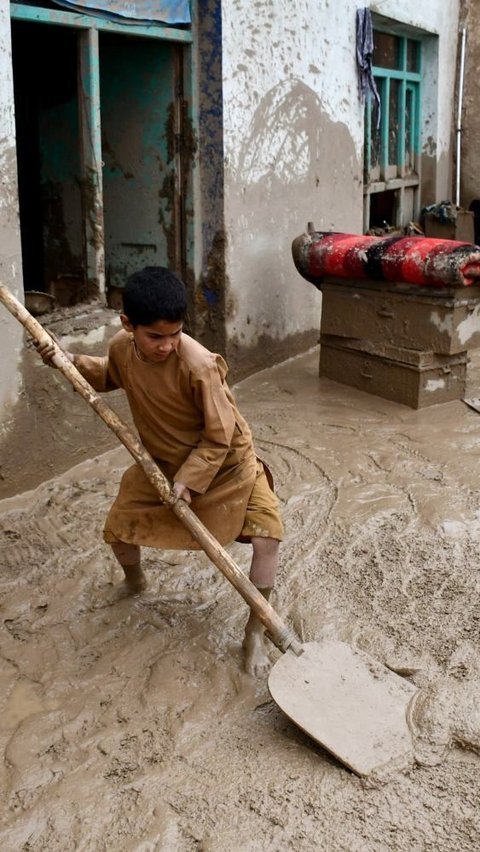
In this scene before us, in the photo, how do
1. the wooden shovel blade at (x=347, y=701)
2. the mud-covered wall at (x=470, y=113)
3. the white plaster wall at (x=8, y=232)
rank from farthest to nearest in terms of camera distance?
1. the mud-covered wall at (x=470, y=113)
2. the white plaster wall at (x=8, y=232)
3. the wooden shovel blade at (x=347, y=701)

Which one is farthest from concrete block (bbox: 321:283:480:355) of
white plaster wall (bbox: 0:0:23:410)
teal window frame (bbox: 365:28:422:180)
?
white plaster wall (bbox: 0:0:23:410)

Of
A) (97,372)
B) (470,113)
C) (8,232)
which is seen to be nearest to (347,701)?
(97,372)

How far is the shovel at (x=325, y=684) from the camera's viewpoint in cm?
248

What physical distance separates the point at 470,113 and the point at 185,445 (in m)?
6.66

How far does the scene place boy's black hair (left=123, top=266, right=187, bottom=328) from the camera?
2.58m

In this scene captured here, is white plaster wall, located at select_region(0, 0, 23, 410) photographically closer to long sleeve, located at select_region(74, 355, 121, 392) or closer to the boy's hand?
long sleeve, located at select_region(74, 355, 121, 392)

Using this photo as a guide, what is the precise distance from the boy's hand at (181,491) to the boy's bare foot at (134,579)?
58 cm

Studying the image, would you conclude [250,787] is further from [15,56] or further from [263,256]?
[15,56]

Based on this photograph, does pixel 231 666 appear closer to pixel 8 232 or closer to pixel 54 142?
pixel 8 232

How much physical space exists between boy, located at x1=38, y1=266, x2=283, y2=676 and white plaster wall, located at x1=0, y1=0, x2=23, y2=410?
Answer: 111cm

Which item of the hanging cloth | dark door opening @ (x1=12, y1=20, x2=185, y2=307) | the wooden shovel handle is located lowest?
the wooden shovel handle

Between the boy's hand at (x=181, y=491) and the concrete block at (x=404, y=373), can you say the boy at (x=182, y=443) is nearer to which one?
the boy's hand at (x=181, y=491)

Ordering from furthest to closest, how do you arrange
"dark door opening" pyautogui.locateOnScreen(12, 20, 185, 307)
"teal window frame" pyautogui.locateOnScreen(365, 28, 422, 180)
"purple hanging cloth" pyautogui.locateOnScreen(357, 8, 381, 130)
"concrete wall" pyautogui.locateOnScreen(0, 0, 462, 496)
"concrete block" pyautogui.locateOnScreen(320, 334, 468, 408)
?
"teal window frame" pyautogui.locateOnScreen(365, 28, 422, 180)
"purple hanging cloth" pyautogui.locateOnScreen(357, 8, 381, 130)
"concrete block" pyautogui.locateOnScreen(320, 334, 468, 408)
"dark door opening" pyautogui.locateOnScreen(12, 20, 185, 307)
"concrete wall" pyautogui.locateOnScreen(0, 0, 462, 496)

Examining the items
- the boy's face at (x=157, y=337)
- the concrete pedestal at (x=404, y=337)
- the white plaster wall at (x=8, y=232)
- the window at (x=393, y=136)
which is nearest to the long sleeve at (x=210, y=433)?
the boy's face at (x=157, y=337)
